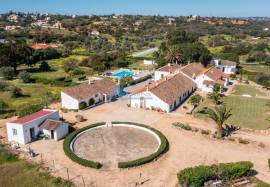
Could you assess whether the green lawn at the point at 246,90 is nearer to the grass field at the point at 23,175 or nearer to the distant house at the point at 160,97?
the distant house at the point at 160,97

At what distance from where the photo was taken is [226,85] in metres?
59.0

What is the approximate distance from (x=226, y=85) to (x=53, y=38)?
93643 millimetres

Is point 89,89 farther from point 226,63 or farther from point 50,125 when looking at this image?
point 226,63

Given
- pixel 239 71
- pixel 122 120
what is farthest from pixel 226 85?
pixel 122 120

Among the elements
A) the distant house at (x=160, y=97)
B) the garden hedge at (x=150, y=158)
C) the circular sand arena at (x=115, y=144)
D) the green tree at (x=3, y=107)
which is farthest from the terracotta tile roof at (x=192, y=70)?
the green tree at (x=3, y=107)

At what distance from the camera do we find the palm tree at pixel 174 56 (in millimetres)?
69562

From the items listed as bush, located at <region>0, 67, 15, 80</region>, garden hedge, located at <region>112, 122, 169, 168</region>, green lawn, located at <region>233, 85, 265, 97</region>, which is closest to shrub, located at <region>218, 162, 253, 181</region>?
garden hedge, located at <region>112, 122, 169, 168</region>

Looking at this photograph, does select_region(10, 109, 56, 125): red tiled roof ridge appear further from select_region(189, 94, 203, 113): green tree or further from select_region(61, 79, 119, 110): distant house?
select_region(189, 94, 203, 113): green tree

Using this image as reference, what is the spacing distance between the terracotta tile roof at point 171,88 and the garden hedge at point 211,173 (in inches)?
745

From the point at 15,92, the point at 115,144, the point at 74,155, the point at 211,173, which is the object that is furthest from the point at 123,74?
the point at 211,173

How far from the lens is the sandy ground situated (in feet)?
81.3

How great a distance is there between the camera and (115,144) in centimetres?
3162

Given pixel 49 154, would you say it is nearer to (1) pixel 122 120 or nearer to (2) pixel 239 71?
(1) pixel 122 120

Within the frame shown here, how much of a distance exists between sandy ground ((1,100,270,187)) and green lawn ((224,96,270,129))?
11.7 ft
